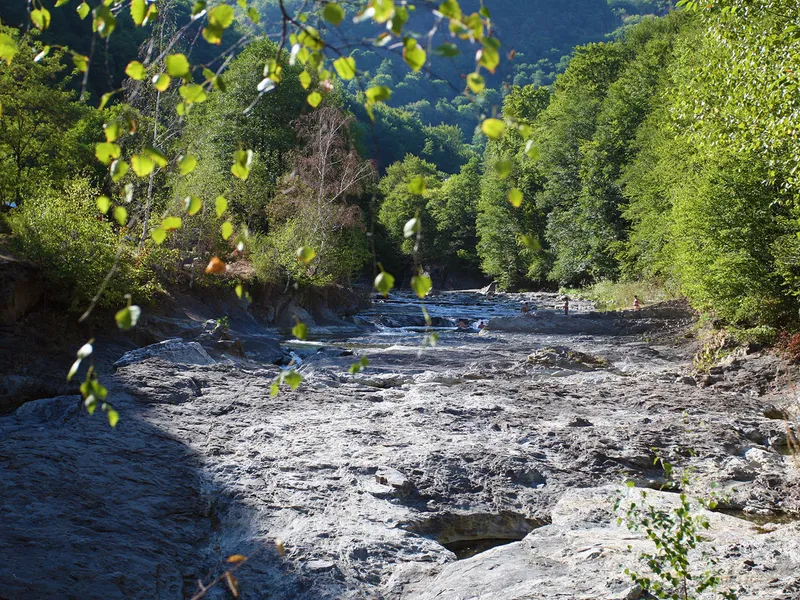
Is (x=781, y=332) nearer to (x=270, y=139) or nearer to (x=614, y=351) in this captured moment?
(x=614, y=351)

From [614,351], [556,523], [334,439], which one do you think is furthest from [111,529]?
[614,351]

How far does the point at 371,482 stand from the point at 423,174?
3427 centimetres

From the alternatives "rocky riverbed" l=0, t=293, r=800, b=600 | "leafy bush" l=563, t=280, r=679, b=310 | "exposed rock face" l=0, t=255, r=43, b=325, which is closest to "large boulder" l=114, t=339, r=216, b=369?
"rocky riverbed" l=0, t=293, r=800, b=600

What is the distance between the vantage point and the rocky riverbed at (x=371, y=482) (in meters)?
4.82

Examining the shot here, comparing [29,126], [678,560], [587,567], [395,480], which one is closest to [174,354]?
[395,480]

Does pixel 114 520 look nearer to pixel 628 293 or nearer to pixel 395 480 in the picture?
pixel 395 480

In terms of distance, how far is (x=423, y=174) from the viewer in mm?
39844

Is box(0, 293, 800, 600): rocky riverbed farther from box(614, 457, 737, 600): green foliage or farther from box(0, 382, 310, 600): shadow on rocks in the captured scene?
box(614, 457, 737, 600): green foliage

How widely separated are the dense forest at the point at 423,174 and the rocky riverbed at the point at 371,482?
242 cm

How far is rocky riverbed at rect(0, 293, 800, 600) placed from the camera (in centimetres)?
482

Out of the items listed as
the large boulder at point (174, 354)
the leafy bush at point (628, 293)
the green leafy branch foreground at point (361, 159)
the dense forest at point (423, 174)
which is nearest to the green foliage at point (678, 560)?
the dense forest at point (423, 174)

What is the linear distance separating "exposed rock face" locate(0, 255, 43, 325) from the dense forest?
0.35m

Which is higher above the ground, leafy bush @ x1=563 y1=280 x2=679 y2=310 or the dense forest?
the dense forest

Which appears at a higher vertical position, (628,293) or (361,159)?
(361,159)
